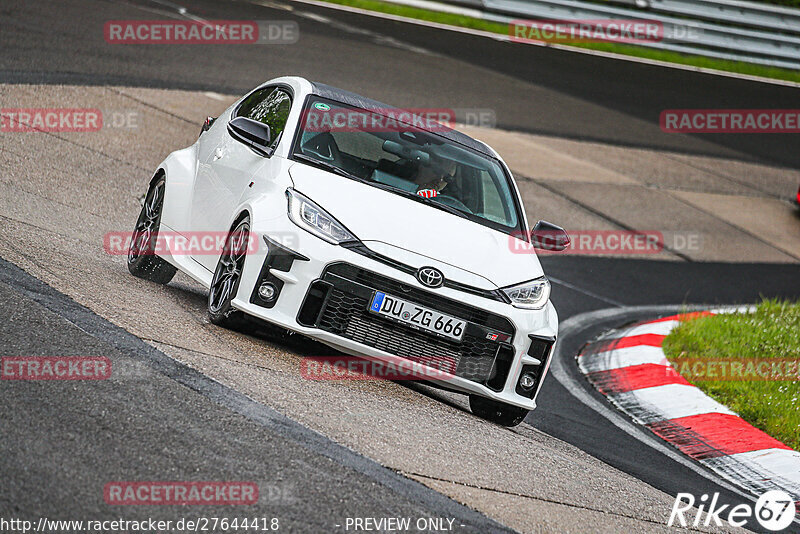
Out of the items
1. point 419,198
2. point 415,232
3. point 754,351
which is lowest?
point 754,351

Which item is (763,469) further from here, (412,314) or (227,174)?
(227,174)

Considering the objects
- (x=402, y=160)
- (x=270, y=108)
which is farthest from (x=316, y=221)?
(x=270, y=108)

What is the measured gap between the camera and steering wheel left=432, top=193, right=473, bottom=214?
6847 mm

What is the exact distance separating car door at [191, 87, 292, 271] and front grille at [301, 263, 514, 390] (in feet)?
3.16

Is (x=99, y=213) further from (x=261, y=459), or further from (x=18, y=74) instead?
(x=261, y=459)

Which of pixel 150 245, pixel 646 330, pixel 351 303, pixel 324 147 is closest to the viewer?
pixel 351 303

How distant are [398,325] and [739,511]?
2.06 m

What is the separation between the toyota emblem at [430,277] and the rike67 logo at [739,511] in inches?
63.6

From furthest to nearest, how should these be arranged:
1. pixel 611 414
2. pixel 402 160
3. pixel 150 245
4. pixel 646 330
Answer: pixel 646 330, pixel 611 414, pixel 150 245, pixel 402 160

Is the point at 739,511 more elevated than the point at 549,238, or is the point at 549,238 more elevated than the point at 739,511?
the point at 549,238

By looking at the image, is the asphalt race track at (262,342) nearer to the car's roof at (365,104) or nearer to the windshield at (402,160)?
the windshield at (402,160)

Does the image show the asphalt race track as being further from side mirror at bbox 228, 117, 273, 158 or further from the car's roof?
the car's roof

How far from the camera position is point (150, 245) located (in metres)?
7.53

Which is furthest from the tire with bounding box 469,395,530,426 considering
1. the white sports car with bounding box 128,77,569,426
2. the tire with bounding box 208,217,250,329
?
the tire with bounding box 208,217,250,329
